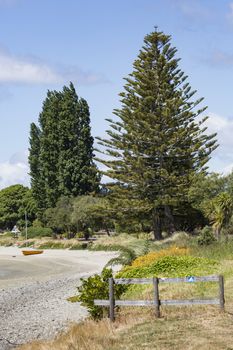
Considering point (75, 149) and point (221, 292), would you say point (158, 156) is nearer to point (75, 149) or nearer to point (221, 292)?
point (75, 149)

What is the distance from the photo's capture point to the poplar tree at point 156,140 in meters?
41.0

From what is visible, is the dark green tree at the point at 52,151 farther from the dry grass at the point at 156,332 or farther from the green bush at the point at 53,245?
the dry grass at the point at 156,332

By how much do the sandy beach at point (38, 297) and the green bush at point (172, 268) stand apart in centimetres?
183

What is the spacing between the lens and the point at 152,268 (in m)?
16.5

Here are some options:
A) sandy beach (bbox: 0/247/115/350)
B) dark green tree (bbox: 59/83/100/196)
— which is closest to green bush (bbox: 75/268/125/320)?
sandy beach (bbox: 0/247/115/350)

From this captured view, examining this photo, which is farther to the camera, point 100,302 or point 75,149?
point 75,149

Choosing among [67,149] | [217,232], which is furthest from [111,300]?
[67,149]

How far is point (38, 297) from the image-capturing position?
20062mm

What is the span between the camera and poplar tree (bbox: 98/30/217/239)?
1614 inches

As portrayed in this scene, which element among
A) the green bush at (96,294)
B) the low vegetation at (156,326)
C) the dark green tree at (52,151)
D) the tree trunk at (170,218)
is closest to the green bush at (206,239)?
the low vegetation at (156,326)

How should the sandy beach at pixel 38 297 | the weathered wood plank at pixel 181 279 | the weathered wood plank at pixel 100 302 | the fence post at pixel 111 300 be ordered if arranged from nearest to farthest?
1. the weathered wood plank at pixel 181 279
2. the fence post at pixel 111 300
3. the weathered wood plank at pixel 100 302
4. the sandy beach at pixel 38 297

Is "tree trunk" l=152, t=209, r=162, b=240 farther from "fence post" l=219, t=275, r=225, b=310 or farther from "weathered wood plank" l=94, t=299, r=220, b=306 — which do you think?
"fence post" l=219, t=275, r=225, b=310

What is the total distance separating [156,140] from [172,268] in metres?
24.9

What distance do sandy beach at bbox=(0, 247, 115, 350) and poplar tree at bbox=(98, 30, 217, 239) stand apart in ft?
17.0
